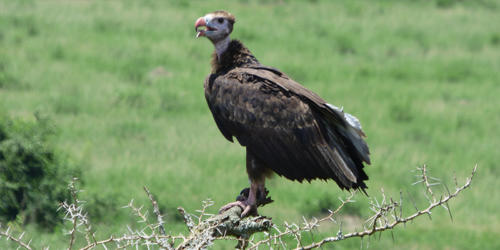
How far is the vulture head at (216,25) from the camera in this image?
5.61 m

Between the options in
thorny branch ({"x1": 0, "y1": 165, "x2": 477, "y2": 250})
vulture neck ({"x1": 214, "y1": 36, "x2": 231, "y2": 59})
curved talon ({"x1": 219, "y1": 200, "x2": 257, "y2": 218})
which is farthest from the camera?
vulture neck ({"x1": 214, "y1": 36, "x2": 231, "y2": 59})

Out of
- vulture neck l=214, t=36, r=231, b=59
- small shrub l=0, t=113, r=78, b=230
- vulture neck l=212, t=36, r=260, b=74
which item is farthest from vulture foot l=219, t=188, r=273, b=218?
small shrub l=0, t=113, r=78, b=230

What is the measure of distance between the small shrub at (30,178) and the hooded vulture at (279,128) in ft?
9.65

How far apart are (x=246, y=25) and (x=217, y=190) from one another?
6.62 m

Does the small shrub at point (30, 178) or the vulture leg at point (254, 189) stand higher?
the small shrub at point (30, 178)

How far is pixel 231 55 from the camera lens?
584cm

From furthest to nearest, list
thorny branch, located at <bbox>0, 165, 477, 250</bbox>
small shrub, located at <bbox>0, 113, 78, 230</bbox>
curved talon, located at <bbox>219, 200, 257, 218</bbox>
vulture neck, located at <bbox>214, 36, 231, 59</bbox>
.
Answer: small shrub, located at <bbox>0, 113, 78, 230</bbox>
vulture neck, located at <bbox>214, 36, 231, 59</bbox>
curved talon, located at <bbox>219, 200, 257, 218</bbox>
thorny branch, located at <bbox>0, 165, 477, 250</bbox>

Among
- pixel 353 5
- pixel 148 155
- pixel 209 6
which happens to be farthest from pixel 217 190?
pixel 353 5

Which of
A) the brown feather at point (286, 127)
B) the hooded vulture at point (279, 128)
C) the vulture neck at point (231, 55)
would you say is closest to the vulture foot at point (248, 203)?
the hooded vulture at point (279, 128)

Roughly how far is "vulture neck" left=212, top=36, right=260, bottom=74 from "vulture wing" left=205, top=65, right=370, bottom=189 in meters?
0.18

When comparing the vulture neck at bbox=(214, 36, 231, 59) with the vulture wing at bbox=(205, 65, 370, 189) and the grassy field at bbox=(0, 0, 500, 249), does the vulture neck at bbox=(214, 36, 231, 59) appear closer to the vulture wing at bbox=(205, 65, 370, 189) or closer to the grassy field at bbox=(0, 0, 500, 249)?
the vulture wing at bbox=(205, 65, 370, 189)

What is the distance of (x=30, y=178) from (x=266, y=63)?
699 cm

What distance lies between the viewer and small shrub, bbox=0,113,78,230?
7918 mm

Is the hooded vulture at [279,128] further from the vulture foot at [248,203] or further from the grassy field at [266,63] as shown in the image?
the grassy field at [266,63]
